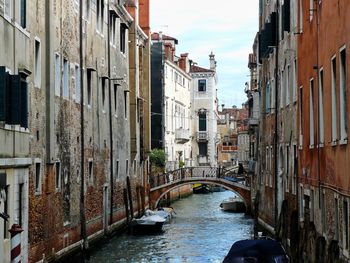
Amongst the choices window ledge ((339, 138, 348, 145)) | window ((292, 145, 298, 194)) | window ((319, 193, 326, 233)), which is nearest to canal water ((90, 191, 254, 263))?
A: window ((292, 145, 298, 194))

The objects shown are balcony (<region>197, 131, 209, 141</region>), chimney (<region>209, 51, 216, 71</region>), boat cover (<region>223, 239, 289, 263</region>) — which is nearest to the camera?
boat cover (<region>223, 239, 289, 263</region>)

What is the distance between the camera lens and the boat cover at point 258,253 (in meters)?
12.4

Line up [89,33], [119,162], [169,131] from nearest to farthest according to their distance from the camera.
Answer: [89,33]
[119,162]
[169,131]

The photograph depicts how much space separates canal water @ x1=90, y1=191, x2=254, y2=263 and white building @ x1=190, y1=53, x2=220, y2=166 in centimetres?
2461

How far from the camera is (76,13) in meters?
19.2

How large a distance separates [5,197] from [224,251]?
11073 mm

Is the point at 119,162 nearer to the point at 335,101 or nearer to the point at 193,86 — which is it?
the point at 335,101

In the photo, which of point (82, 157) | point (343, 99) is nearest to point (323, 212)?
point (343, 99)

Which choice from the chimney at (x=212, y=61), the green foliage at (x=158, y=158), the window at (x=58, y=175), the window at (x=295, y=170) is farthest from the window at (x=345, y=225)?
the chimney at (x=212, y=61)

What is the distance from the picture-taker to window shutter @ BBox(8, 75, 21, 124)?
11.8m

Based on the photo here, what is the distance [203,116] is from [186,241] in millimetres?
36473

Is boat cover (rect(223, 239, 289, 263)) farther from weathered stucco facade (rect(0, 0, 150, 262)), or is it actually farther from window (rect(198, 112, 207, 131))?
window (rect(198, 112, 207, 131))

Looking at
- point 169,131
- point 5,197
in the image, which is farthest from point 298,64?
point 169,131

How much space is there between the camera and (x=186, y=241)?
24.5 m
